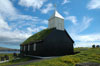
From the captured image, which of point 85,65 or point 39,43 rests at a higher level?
point 39,43

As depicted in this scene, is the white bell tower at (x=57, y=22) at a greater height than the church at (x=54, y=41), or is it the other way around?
the white bell tower at (x=57, y=22)

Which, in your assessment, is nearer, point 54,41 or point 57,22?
point 54,41

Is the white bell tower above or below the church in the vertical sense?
above

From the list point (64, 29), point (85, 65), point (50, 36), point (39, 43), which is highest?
point (64, 29)

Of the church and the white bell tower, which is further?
the white bell tower

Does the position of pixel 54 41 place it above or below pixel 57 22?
below

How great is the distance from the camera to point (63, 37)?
2338cm

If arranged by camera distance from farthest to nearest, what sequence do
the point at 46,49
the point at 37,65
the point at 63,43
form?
the point at 63,43
the point at 46,49
the point at 37,65

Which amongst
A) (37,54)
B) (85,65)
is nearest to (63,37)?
(37,54)

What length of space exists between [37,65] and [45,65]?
87 centimetres

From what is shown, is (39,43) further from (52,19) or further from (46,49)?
(52,19)

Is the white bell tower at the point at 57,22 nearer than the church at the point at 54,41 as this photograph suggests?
No

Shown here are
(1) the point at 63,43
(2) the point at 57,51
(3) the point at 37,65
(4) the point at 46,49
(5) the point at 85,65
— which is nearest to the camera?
(5) the point at 85,65

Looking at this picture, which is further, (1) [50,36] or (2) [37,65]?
(1) [50,36]
